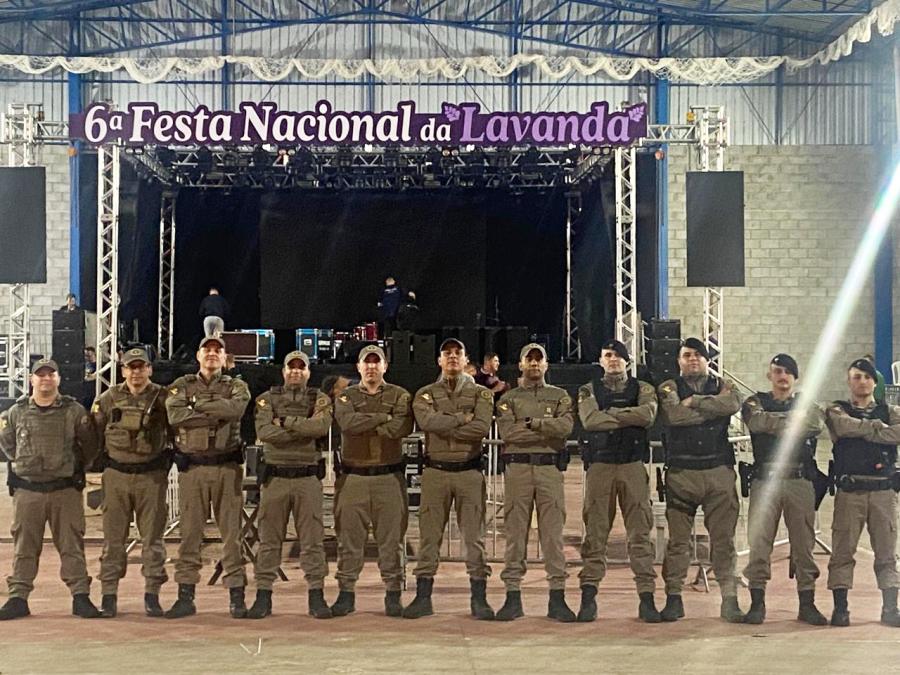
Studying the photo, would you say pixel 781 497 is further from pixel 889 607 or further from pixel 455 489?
pixel 455 489

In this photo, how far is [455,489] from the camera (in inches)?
277

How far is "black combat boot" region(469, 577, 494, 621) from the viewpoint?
695 centimetres

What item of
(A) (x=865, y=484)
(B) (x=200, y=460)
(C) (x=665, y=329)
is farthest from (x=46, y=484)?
(C) (x=665, y=329)

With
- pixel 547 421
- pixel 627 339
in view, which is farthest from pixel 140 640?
pixel 627 339

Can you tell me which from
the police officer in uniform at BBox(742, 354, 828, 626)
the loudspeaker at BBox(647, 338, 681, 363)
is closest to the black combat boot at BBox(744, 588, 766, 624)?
the police officer in uniform at BBox(742, 354, 828, 626)

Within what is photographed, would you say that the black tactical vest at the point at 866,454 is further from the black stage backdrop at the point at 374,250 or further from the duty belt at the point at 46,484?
the black stage backdrop at the point at 374,250

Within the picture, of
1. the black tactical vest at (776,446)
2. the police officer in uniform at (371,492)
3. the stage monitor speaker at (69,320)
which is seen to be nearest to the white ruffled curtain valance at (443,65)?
the stage monitor speaker at (69,320)

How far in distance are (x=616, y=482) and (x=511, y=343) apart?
11454mm

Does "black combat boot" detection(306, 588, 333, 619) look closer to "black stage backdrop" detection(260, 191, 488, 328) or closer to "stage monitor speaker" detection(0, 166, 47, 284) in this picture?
"stage monitor speaker" detection(0, 166, 47, 284)

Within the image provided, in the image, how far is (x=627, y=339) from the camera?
16016mm

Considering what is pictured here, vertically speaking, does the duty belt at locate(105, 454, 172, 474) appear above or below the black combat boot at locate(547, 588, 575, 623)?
above

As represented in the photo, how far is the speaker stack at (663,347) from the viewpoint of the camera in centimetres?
1584

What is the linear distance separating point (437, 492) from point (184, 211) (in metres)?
15.6

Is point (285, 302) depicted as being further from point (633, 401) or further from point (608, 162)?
point (633, 401)
